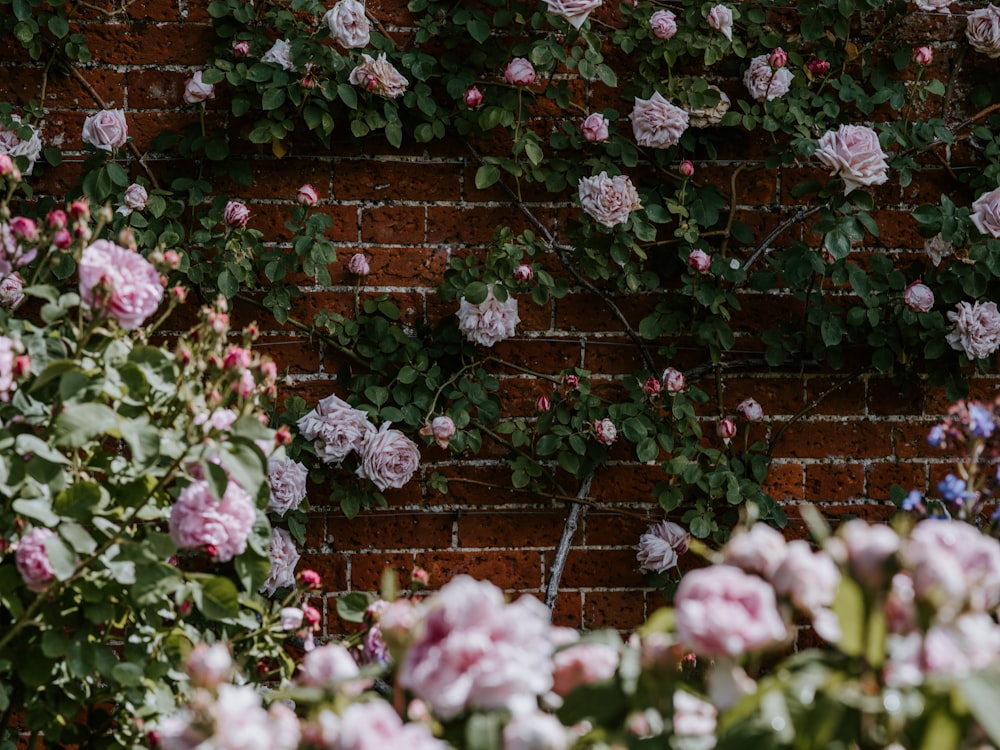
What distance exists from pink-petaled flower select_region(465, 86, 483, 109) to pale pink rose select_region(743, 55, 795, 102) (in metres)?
0.52

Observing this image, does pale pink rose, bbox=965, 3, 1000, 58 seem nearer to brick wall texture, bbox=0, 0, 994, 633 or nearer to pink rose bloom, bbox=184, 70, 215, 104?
brick wall texture, bbox=0, 0, 994, 633

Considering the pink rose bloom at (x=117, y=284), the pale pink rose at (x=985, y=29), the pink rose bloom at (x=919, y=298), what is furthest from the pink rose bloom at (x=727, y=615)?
the pale pink rose at (x=985, y=29)

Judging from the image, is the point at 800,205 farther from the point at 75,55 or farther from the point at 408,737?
the point at 408,737

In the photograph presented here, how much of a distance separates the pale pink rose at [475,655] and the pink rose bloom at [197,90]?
141cm

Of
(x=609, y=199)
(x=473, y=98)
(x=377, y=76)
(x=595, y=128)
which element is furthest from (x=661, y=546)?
(x=377, y=76)

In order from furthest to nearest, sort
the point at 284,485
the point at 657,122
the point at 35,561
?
the point at 657,122 < the point at 284,485 < the point at 35,561

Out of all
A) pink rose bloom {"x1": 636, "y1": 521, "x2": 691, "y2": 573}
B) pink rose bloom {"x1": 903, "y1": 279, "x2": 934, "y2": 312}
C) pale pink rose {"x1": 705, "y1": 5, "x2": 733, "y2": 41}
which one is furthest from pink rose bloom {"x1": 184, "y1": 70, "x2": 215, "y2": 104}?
pink rose bloom {"x1": 903, "y1": 279, "x2": 934, "y2": 312}

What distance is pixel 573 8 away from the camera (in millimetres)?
1731

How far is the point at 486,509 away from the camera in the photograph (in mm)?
1877

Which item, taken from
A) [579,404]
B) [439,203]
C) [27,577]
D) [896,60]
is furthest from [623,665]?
[896,60]

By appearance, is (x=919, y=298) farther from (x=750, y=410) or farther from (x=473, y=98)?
(x=473, y=98)

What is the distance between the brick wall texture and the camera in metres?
1.83

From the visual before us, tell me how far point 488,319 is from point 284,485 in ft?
1.53

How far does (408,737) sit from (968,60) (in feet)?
6.28
